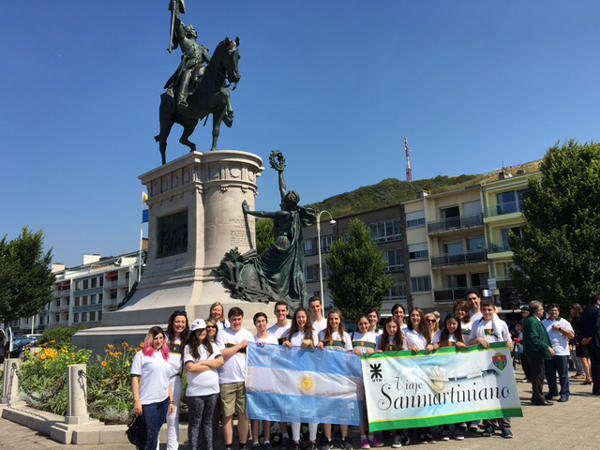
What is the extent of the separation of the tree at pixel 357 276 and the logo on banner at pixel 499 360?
93.0 feet

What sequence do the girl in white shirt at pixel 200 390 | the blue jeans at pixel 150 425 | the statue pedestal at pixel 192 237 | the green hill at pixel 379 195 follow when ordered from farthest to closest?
the green hill at pixel 379 195, the statue pedestal at pixel 192 237, the girl in white shirt at pixel 200 390, the blue jeans at pixel 150 425

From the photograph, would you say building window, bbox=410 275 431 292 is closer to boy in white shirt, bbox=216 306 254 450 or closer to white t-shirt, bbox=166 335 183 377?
boy in white shirt, bbox=216 306 254 450

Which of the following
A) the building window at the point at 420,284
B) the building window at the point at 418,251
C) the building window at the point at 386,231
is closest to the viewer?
the building window at the point at 420,284

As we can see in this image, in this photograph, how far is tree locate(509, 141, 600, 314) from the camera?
2284 centimetres

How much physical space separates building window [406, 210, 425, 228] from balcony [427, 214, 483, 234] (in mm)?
917

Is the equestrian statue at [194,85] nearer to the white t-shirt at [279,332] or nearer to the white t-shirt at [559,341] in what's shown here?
Result: the white t-shirt at [279,332]

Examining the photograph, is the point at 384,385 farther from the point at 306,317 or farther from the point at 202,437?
the point at 202,437

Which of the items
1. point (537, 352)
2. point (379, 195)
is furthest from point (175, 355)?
point (379, 195)

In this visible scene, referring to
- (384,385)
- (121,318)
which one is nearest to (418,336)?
(384,385)

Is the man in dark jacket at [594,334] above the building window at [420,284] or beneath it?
beneath

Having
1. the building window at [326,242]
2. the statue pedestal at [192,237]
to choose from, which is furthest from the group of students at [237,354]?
the building window at [326,242]

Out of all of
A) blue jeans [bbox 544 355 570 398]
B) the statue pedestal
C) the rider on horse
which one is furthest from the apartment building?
blue jeans [bbox 544 355 570 398]

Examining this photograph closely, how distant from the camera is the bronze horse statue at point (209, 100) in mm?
13305

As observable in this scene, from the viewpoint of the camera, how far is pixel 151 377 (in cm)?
521
